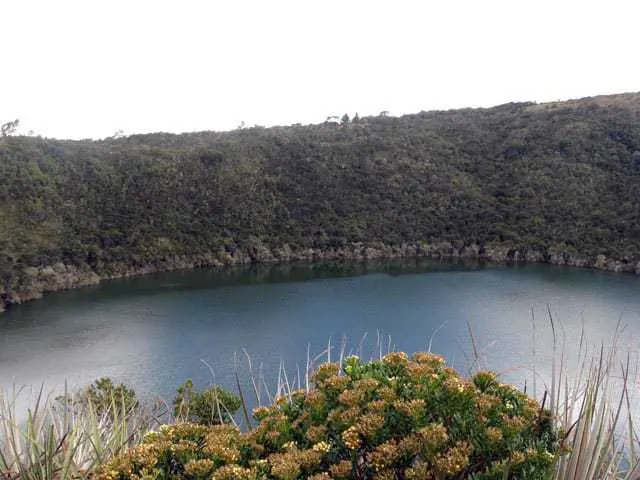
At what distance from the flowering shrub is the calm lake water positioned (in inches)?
398

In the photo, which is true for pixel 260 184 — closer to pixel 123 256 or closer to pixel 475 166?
pixel 123 256

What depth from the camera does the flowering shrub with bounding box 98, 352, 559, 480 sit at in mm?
2051

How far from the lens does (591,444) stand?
89.7 inches

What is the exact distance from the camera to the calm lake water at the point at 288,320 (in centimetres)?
1702

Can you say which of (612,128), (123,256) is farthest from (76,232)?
(612,128)

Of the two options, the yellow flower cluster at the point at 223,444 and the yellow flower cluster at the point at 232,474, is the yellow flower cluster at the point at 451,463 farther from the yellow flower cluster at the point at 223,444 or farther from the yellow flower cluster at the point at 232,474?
the yellow flower cluster at the point at 223,444

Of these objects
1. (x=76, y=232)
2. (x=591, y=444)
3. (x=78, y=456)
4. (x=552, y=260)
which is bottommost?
(x=552, y=260)

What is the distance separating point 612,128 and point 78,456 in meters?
46.8

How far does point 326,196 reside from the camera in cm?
4153

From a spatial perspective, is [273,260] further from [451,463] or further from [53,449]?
[451,463]

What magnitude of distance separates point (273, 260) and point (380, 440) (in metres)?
35.3

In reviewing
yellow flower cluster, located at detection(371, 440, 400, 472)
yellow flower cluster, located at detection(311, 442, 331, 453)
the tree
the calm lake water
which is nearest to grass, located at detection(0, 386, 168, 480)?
yellow flower cluster, located at detection(311, 442, 331, 453)

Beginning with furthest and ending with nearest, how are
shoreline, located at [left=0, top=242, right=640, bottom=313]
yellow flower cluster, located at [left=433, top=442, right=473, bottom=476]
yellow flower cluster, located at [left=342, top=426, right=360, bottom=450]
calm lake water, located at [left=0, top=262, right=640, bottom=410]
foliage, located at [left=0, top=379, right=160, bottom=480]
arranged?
shoreline, located at [left=0, top=242, right=640, bottom=313]
calm lake water, located at [left=0, top=262, right=640, bottom=410]
foliage, located at [left=0, top=379, right=160, bottom=480]
yellow flower cluster, located at [left=342, top=426, right=360, bottom=450]
yellow flower cluster, located at [left=433, top=442, right=473, bottom=476]

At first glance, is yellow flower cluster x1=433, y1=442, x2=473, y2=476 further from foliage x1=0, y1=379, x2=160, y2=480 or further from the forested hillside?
the forested hillside
